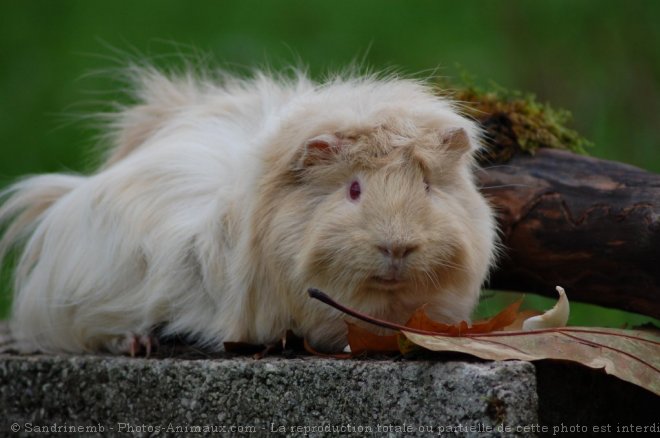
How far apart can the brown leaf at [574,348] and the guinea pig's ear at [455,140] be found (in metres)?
0.73

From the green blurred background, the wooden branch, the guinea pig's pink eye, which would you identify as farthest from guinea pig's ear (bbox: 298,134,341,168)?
the green blurred background

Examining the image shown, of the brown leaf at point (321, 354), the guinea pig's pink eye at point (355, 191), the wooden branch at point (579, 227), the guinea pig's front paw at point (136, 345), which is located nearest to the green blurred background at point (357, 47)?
the wooden branch at point (579, 227)

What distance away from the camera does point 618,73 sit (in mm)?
6488

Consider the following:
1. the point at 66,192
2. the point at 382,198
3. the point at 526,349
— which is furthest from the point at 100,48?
the point at 526,349

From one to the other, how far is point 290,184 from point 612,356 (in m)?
1.17

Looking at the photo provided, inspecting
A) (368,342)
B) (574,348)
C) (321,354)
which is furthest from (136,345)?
(574,348)

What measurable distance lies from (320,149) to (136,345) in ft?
3.49

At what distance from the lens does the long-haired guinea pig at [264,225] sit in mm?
2871

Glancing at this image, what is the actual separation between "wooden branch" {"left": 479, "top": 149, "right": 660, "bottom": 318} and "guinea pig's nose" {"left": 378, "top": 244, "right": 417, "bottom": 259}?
1.02 meters

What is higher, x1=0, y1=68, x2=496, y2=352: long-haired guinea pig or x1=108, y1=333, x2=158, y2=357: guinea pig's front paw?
x1=0, y1=68, x2=496, y2=352: long-haired guinea pig

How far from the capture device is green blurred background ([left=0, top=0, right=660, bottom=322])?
6422 millimetres

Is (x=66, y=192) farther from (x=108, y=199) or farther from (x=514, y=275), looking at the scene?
(x=514, y=275)

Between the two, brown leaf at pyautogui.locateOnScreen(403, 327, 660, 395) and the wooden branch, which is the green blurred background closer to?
the wooden branch

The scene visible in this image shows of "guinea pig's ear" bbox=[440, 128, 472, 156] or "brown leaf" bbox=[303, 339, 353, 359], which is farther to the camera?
"guinea pig's ear" bbox=[440, 128, 472, 156]
